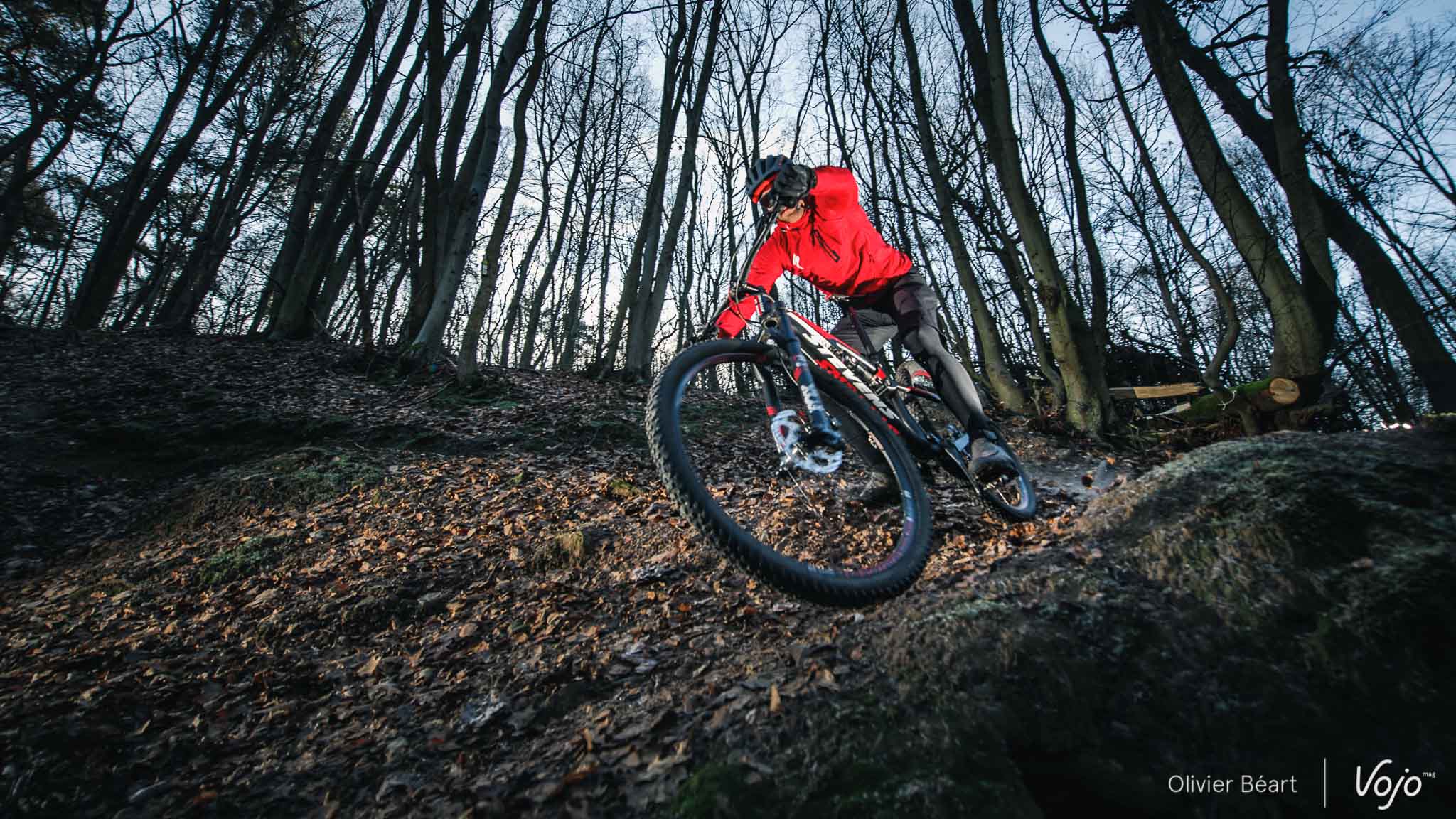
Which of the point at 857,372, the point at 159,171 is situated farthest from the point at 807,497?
the point at 159,171

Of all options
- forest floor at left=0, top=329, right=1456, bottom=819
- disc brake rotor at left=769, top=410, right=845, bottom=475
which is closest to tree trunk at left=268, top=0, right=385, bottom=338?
forest floor at left=0, top=329, right=1456, bottom=819

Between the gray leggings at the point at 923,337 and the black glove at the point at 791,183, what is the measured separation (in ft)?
3.46

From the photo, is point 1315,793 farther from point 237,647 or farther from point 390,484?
point 390,484

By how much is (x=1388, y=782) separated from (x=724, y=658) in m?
1.87

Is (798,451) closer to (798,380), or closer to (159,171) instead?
(798,380)

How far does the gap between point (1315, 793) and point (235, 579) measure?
5583 millimetres

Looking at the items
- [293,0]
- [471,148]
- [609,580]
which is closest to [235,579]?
[609,580]

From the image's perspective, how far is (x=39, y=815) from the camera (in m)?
2.01

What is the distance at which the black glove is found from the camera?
2660mm

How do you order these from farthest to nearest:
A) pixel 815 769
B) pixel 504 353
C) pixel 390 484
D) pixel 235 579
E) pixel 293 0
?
pixel 504 353
pixel 293 0
pixel 390 484
pixel 235 579
pixel 815 769

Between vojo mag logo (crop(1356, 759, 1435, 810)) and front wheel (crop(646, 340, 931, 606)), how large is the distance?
48.2 inches

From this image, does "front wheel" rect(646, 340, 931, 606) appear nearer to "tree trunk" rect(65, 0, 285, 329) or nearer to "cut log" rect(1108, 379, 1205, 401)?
"cut log" rect(1108, 379, 1205, 401)

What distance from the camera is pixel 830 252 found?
325 cm

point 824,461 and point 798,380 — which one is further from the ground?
point 798,380
